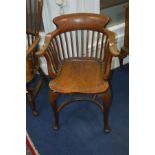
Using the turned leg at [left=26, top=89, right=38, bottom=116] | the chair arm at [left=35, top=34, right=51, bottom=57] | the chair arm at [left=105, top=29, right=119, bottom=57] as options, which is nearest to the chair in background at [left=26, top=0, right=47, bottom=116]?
the turned leg at [left=26, top=89, right=38, bottom=116]

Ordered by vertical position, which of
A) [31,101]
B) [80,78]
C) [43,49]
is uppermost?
[43,49]

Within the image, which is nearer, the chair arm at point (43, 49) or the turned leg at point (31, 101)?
the chair arm at point (43, 49)

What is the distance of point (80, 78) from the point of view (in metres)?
1.88

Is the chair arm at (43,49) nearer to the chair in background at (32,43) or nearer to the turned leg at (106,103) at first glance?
the chair in background at (32,43)

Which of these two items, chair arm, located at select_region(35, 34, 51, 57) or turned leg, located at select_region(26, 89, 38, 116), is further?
turned leg, located at select_region(26, 89, 38, 116)

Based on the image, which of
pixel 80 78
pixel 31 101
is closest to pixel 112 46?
pixel 80 78

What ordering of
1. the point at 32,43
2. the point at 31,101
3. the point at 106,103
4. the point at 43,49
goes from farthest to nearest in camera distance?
1. the point at 31,101
2. the point at 32,43
3. the point at 106,103
4. the point at 43,49

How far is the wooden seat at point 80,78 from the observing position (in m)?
1.77

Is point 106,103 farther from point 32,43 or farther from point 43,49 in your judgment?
point 32,43

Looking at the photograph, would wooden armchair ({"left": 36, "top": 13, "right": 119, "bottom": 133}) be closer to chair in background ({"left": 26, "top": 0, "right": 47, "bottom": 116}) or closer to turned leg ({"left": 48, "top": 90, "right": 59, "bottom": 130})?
turned leg ({"left": 48, "top": 90, "right": 59, "bottom": 130})

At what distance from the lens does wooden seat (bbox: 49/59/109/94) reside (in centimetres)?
177

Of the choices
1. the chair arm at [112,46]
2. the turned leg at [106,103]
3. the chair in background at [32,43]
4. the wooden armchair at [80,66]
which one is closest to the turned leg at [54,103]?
the wooden armchair at [80,66]

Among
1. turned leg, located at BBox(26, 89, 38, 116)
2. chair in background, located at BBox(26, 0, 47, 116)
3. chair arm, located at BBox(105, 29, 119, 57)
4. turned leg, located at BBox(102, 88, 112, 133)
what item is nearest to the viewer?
chair arm, located at BBox(105, 29, 119, 57)

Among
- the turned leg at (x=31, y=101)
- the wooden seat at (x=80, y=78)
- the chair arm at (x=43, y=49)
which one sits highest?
the chair arm at (x=43, y=49)
